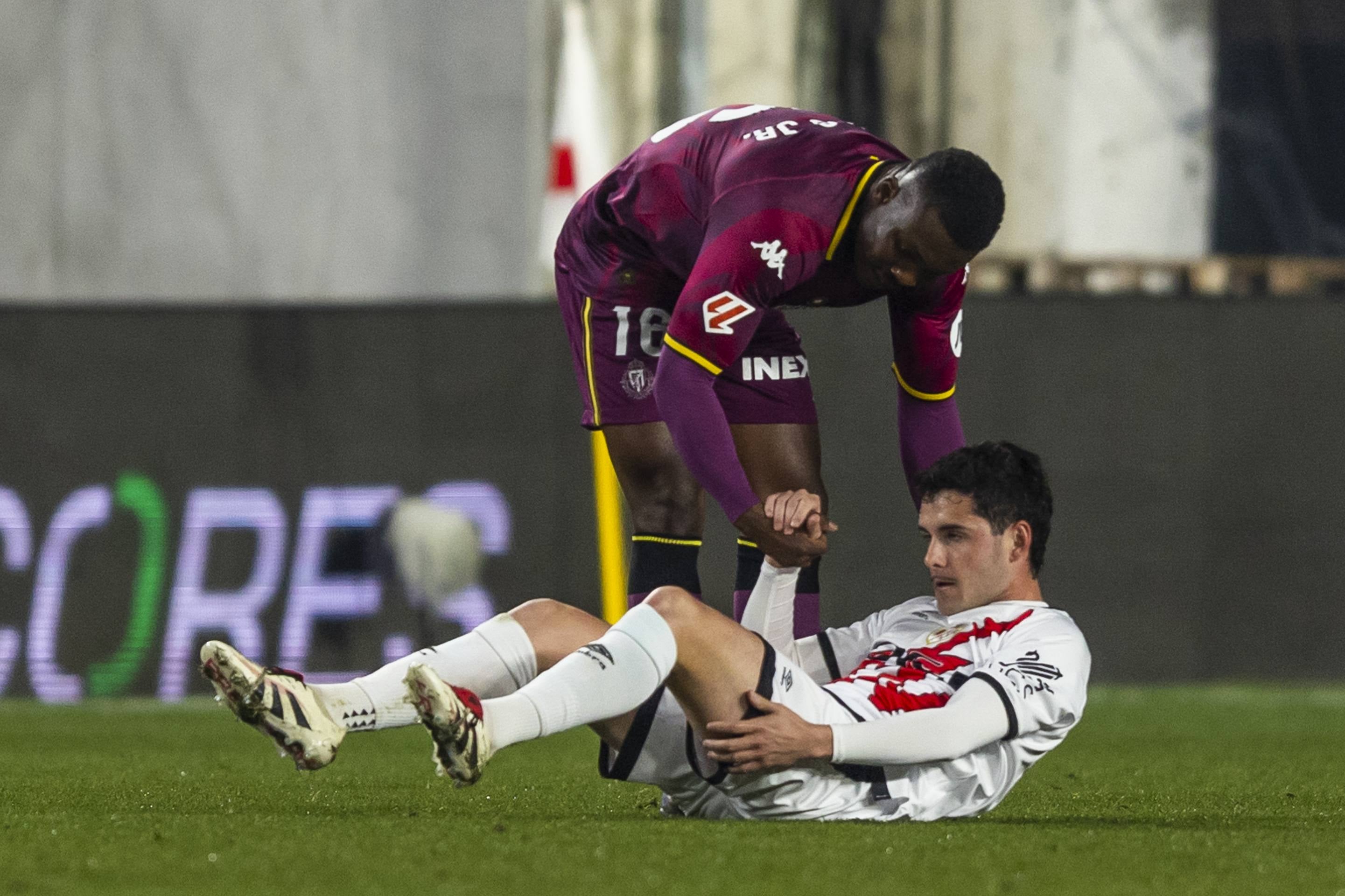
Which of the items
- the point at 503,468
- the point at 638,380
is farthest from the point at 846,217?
the point at 503,468

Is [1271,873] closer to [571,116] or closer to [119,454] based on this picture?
[119,454]

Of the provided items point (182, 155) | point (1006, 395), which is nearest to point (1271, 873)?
point (1006, 395)

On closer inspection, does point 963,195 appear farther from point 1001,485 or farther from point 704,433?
point 704,433

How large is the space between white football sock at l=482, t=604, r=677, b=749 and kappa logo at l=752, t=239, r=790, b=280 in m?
0.90

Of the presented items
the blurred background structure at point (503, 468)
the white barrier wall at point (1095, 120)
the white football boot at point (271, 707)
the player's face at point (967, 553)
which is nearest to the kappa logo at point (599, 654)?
the white football boot at point (271, 707)

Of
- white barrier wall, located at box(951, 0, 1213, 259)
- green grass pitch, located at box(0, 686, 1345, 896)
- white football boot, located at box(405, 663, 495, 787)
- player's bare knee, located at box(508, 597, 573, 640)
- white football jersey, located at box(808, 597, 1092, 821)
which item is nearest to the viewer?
green grass pitch, located at box(0, 686, 1345, 896)

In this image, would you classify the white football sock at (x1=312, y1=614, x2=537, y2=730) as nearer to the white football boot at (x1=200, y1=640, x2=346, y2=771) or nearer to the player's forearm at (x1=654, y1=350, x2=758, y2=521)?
the white football boot at (x1=200, y1=640, x2=346, y2=771)

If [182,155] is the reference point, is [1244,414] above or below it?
below

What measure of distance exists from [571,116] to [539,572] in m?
3.10

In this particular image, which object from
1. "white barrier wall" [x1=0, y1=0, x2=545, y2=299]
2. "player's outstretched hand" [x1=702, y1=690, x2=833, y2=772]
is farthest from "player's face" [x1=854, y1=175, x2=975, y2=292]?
"white barrier wall" [x1=0, y1=0, x2=545, y2=299]

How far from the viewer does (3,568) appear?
29.1ft

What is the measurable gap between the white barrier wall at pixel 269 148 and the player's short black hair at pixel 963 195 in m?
8.19

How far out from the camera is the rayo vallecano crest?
17.0 feet

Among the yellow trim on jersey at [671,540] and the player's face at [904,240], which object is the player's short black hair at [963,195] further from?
the yellow trim on jersey at [671,540]
